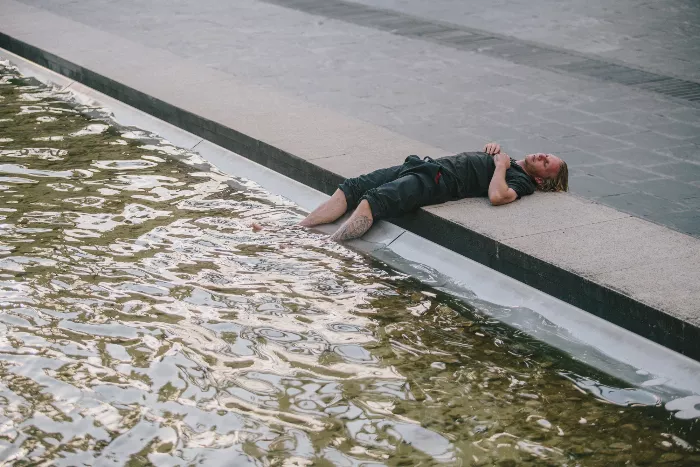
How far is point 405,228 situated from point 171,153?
238 cm

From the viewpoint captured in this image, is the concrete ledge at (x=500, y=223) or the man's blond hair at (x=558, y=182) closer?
the concrete ledge at (x=500, y=223)

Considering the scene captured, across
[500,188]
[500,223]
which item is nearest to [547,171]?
[500,188]

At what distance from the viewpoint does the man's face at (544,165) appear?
19.1ft

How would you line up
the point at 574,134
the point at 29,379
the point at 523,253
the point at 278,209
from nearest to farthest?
the point at 29,379 → the point at 523,253 → the point at 278,209 → the point at 574,134

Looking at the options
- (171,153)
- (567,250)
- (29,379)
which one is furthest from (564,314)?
(171,153)

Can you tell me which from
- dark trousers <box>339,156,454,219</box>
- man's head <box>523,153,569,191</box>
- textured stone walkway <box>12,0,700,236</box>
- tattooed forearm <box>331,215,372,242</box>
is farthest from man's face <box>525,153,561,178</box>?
tattooed forearm <box>331,215,372,242</box>

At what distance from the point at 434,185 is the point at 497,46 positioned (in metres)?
5.66

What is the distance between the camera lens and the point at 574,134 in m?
7.71

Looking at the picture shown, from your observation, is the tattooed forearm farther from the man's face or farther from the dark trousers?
the man's face

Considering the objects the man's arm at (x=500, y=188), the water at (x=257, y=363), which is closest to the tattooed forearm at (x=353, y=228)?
the water at (x=257, y=363)

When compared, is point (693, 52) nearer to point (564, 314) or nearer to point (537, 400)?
point (564, 314)

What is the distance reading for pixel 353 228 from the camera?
226 inches

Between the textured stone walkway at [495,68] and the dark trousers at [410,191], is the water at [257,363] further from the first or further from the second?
the textured stone walkway at [495,68]

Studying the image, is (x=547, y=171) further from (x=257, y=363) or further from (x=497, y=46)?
(x=497, y=46)
